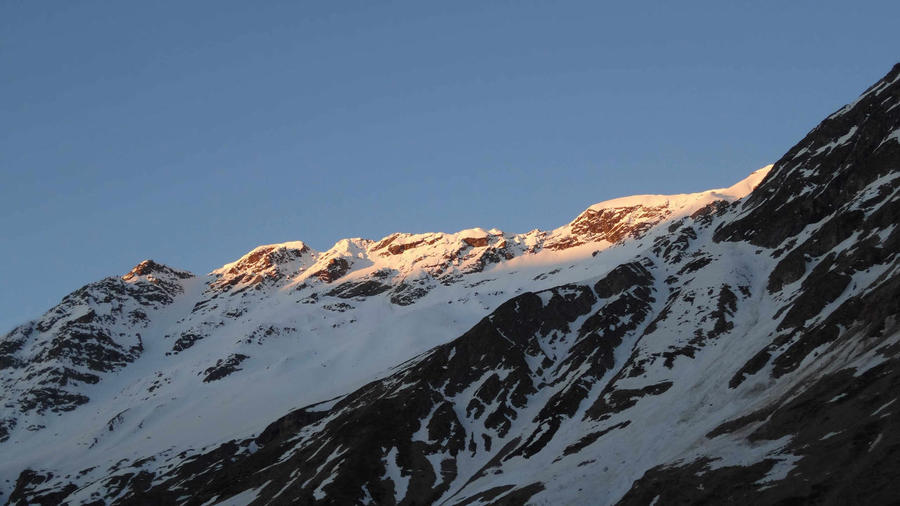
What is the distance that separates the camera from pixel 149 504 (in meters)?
187

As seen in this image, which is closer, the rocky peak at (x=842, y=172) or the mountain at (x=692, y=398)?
the mountain at (x=692, y=398)

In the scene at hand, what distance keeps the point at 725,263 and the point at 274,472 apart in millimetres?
101814

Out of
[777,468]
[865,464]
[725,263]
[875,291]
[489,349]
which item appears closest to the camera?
[865,464]

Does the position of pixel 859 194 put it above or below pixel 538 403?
above

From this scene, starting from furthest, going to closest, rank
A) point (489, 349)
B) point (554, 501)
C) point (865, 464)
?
1. point (489, 349)
2. point (554, 501)
3. point (865, 464)

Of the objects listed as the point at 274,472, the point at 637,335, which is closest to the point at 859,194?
the point at 637,335

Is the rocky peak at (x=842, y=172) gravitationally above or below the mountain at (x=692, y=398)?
above

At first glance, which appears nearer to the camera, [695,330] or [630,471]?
[630,471]

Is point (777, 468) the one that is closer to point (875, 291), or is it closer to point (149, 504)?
point (875, 291)

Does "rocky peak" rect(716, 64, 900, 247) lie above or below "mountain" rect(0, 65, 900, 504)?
above

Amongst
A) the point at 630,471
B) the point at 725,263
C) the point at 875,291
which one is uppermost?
the point at 725,263

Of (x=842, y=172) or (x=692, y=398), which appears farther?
(x=842, y=172)

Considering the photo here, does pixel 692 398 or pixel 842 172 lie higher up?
pixel 842 172

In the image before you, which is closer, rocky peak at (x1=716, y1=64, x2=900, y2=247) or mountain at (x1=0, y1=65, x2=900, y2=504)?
mountain at (x1=0, y1=65, x2=900, y2=504)
